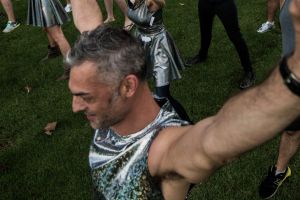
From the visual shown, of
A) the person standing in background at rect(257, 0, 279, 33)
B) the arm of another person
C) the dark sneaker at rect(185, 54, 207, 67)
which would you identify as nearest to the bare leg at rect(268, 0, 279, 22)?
the person standing in background at rect(257, 0, 279, 33)

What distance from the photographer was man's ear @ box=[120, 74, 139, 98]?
1.93 metres

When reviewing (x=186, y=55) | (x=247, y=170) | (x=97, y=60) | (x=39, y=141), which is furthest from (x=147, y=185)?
(x=186, y=55)

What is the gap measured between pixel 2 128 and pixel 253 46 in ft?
11.4

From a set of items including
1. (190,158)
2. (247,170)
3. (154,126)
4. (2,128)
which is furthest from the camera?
(2,128)

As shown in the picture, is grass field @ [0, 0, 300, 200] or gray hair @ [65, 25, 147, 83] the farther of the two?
grass field @ [0, 0, 300, 200]

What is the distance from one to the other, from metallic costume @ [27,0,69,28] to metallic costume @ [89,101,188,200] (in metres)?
4.71

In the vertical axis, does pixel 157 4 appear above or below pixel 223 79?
above

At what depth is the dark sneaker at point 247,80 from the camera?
5312 mm

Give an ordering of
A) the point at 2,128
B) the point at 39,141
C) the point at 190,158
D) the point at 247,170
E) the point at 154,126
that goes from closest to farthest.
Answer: the point at 190,158 → the point at 154,126 → the point at 247,170 → the point at 39,141 → the point at 2,128

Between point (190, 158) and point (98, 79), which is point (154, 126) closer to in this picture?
point (98, 79)

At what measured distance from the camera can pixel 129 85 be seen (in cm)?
194

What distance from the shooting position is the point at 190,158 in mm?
1487

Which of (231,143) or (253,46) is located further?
(253,46)

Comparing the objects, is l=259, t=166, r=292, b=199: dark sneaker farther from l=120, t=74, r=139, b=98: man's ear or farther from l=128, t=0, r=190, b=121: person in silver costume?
l=120, t=74, r=139, b=98: man's ear
